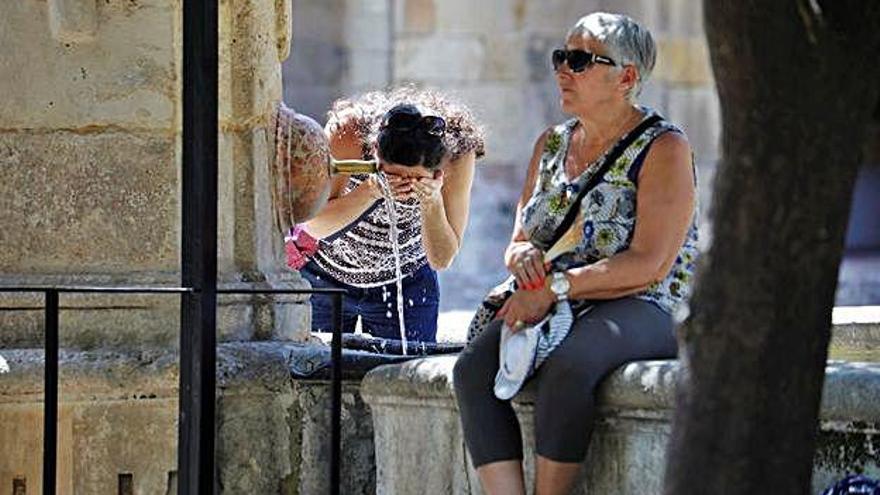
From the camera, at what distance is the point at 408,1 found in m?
18.7

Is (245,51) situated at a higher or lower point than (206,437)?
higher

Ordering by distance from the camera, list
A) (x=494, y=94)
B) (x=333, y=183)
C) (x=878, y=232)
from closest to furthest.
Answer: (x=333, y=183)
(x=494, y=94)
(x=878, y=232)

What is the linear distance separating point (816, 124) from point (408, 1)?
46.6 ft

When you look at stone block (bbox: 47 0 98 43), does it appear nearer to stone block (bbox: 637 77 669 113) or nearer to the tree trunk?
the tree trunk

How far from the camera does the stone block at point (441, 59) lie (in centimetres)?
1836

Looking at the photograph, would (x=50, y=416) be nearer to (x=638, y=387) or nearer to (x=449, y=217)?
(x=638, y=387)

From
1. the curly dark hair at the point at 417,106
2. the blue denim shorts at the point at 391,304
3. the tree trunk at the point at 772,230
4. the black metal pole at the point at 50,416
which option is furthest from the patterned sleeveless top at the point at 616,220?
the blue denim shorts at the point at 391,304

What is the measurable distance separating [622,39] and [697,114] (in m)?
12.3

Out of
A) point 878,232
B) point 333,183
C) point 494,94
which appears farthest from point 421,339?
point 878,232

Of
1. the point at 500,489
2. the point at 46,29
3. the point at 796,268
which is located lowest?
the point at 500,489

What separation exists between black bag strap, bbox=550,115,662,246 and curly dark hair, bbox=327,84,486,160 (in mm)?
1226

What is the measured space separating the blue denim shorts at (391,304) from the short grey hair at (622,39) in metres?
1.81

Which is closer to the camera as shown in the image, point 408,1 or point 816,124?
point 816,124

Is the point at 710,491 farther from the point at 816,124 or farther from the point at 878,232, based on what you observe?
the point at 878,232
